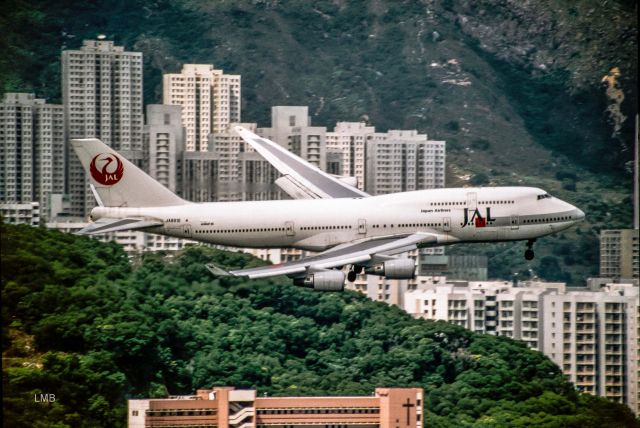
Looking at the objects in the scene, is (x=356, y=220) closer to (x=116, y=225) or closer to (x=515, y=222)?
(x=515, y=222)

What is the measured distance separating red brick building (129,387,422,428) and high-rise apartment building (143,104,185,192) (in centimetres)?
2391

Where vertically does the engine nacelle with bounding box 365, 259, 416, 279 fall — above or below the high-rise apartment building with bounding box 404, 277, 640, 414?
above

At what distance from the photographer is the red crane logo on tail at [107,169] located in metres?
60.8

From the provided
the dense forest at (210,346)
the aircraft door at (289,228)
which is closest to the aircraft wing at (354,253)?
the aircraft door at (289,228)

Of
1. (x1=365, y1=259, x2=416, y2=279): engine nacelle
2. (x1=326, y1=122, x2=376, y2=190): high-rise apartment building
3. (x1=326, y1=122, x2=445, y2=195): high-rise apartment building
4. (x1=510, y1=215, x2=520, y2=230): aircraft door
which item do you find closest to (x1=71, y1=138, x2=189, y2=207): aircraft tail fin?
(x1=365, y1=259, x2=416, y2=279): engine nacelle

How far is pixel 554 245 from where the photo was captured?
139 m

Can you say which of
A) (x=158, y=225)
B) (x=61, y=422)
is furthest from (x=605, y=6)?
(x=158, y=225)

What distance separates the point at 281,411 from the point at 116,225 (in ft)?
133

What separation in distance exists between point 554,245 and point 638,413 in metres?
23.8

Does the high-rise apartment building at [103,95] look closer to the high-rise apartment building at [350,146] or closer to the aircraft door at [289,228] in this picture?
the high-rise apartment building at [350,146]

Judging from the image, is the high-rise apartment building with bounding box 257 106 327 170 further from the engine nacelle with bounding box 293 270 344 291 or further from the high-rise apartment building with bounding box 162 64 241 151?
the engine nacelle with bounding box 293 270 344 291

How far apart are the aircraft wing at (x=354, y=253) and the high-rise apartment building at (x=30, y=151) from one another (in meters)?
82.5

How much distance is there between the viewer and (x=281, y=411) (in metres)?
95.5

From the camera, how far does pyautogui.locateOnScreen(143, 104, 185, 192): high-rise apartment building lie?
12650cm
